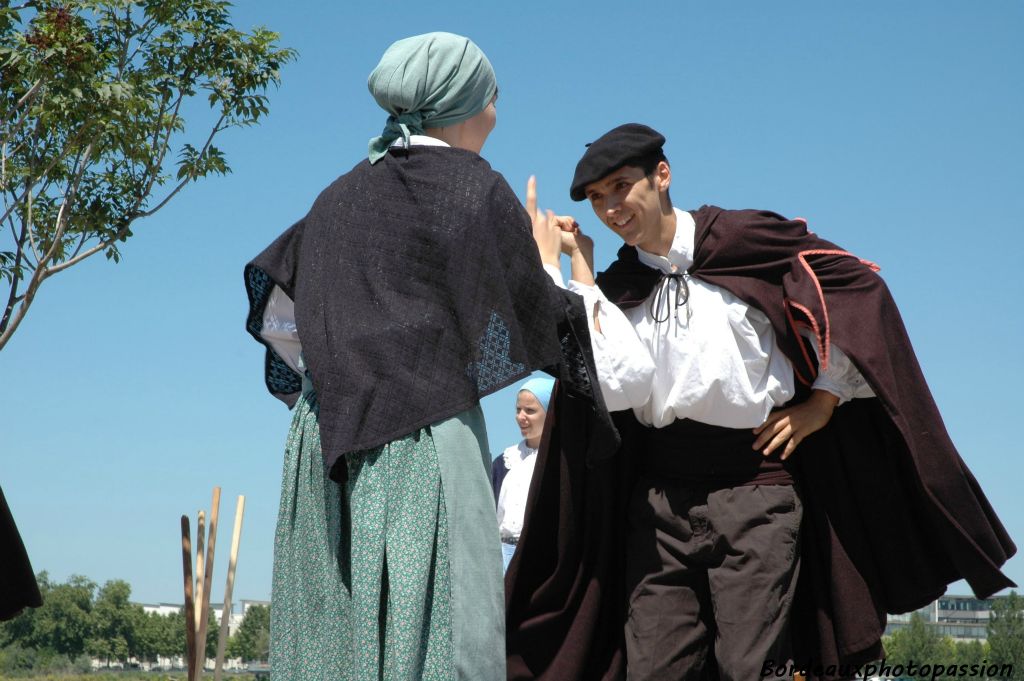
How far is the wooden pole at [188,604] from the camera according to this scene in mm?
8031

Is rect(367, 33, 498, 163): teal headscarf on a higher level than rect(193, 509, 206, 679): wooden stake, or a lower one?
higher

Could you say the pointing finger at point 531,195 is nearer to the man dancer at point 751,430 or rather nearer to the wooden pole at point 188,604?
the man dancer at point 751,430

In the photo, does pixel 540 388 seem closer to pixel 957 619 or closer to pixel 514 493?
pixel 514 493

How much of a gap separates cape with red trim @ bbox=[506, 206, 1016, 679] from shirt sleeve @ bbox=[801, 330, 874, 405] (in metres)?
0.04

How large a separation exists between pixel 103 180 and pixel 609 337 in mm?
7556

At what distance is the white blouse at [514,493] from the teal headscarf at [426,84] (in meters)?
3.70

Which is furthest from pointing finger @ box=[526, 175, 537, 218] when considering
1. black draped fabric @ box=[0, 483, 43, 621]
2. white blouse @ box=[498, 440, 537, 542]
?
white blouse @ box=[498, 440, 537, 542]

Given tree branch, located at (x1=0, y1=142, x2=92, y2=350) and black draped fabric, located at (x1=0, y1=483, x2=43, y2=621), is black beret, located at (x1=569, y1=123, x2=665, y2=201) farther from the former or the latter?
tree branch, located at (x1=0, y1=142, x2=92, y2=350)

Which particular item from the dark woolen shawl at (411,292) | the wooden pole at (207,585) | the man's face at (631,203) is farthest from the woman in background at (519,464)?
the dark woolen shawl at (411,292)

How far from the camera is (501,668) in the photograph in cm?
279

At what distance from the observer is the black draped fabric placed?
15.1 feet

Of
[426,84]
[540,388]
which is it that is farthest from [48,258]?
[426,84]

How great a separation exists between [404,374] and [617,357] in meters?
1.07

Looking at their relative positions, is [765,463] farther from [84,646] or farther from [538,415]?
[84,646]
